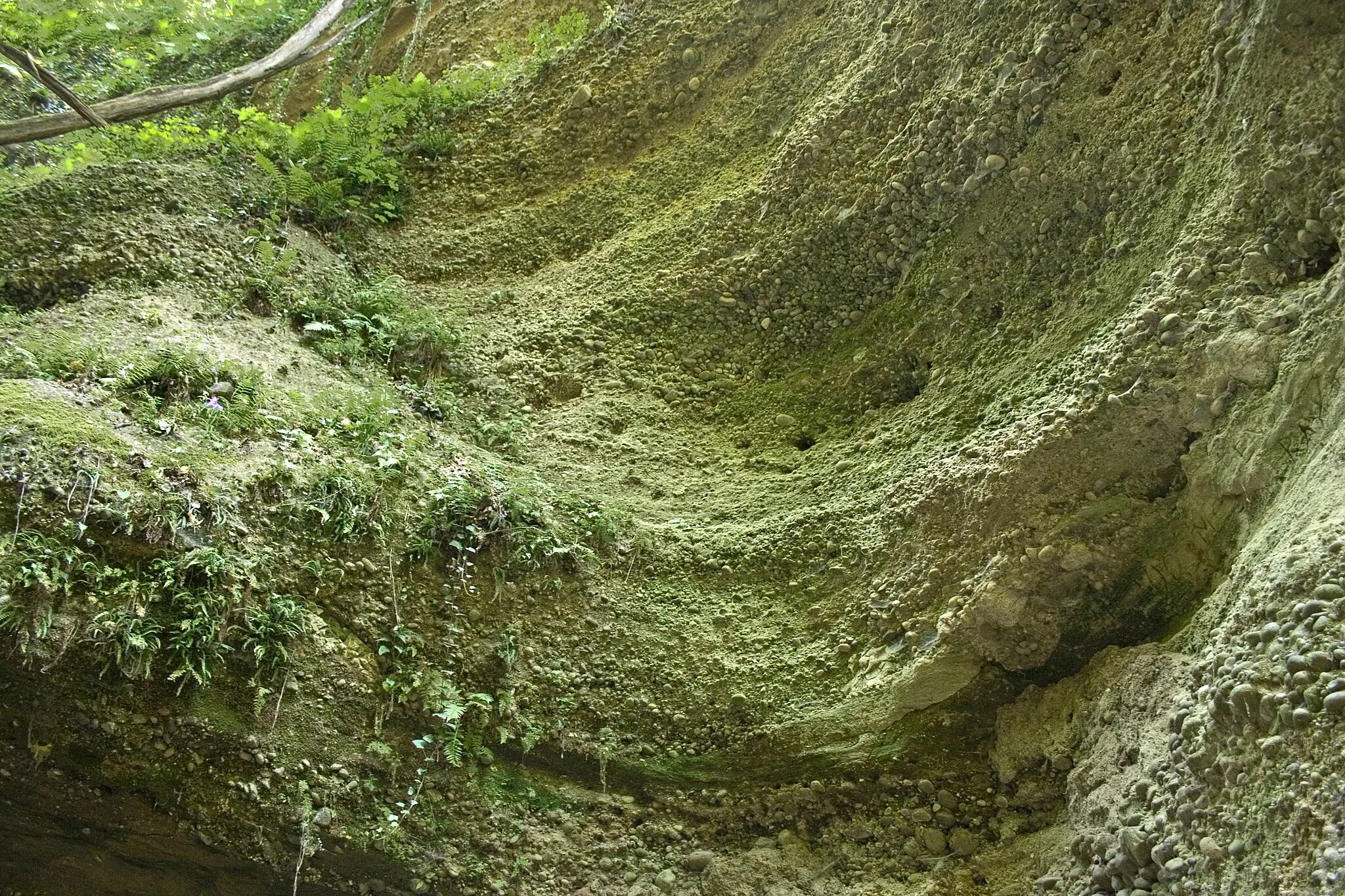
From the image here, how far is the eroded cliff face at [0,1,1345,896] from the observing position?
3537mm

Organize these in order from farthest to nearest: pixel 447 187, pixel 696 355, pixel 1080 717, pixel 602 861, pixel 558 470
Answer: pixel 447 187, pixel 696 355, pixel 558 470, pixel 602 861, pixel 1080 717

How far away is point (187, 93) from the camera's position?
290 inches

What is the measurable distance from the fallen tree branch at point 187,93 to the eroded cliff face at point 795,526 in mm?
567

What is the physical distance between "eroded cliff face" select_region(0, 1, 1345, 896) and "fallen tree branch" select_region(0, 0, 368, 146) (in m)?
0.57

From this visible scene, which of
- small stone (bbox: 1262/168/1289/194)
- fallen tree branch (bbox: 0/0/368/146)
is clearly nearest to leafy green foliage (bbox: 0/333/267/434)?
fallen tree branch (bbox: 0/0/368/146)

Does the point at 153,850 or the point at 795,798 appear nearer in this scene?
the point at 153,850

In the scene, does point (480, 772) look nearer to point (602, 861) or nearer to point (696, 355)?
point (602, 861)

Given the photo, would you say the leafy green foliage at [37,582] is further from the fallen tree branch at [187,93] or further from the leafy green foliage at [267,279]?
the fallen tree branch at [187,93]

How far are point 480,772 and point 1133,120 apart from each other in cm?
457

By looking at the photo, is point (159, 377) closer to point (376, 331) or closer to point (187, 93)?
point (376, 331)

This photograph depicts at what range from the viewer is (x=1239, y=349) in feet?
11.7

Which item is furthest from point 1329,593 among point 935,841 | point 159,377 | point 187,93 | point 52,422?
Result: point 187,93

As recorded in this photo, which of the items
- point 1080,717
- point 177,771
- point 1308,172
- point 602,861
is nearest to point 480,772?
point 602,861

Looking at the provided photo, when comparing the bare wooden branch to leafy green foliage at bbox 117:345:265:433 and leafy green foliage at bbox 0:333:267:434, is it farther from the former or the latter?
leafy green foliage at bbox 117:345:265:433
